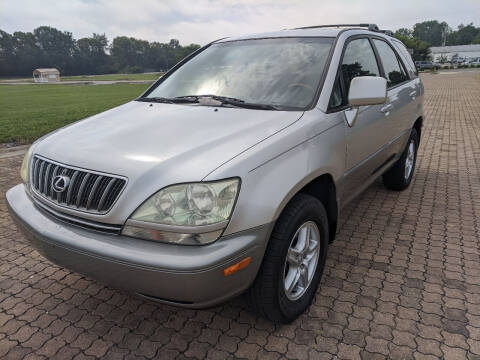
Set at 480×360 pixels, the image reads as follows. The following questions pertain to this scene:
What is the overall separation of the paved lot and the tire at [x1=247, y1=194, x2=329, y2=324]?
0.18m

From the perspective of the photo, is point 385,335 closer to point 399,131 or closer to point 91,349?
point 91,349

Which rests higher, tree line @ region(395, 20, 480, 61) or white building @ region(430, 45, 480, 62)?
tree line @ region(395, 20, 480, 61)

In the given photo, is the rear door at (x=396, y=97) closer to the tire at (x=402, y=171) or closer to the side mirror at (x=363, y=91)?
the tire at (x=402, y=171)

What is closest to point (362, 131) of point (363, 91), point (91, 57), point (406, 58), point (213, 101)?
point (363, 91)

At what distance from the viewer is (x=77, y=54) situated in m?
112

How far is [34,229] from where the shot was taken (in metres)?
2.15

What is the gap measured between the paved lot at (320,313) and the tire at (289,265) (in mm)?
177

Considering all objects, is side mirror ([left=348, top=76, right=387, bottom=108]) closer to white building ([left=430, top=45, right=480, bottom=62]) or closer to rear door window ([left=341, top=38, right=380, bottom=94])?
rear door window ([left=341, top=38, right=380, bottom=94])

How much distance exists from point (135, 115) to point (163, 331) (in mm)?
1455

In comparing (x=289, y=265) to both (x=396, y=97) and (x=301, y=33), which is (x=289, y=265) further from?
(x=396, y=97)

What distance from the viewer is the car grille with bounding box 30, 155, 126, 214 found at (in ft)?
6.20

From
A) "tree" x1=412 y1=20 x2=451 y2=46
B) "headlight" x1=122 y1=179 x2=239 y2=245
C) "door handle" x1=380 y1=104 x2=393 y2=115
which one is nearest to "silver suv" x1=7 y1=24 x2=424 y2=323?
"headlight" x1=122 y1=179 x2=239 y2=245

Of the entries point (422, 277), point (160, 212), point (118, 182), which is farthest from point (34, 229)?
point (422, 277)

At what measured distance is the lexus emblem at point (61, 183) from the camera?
2.04m
